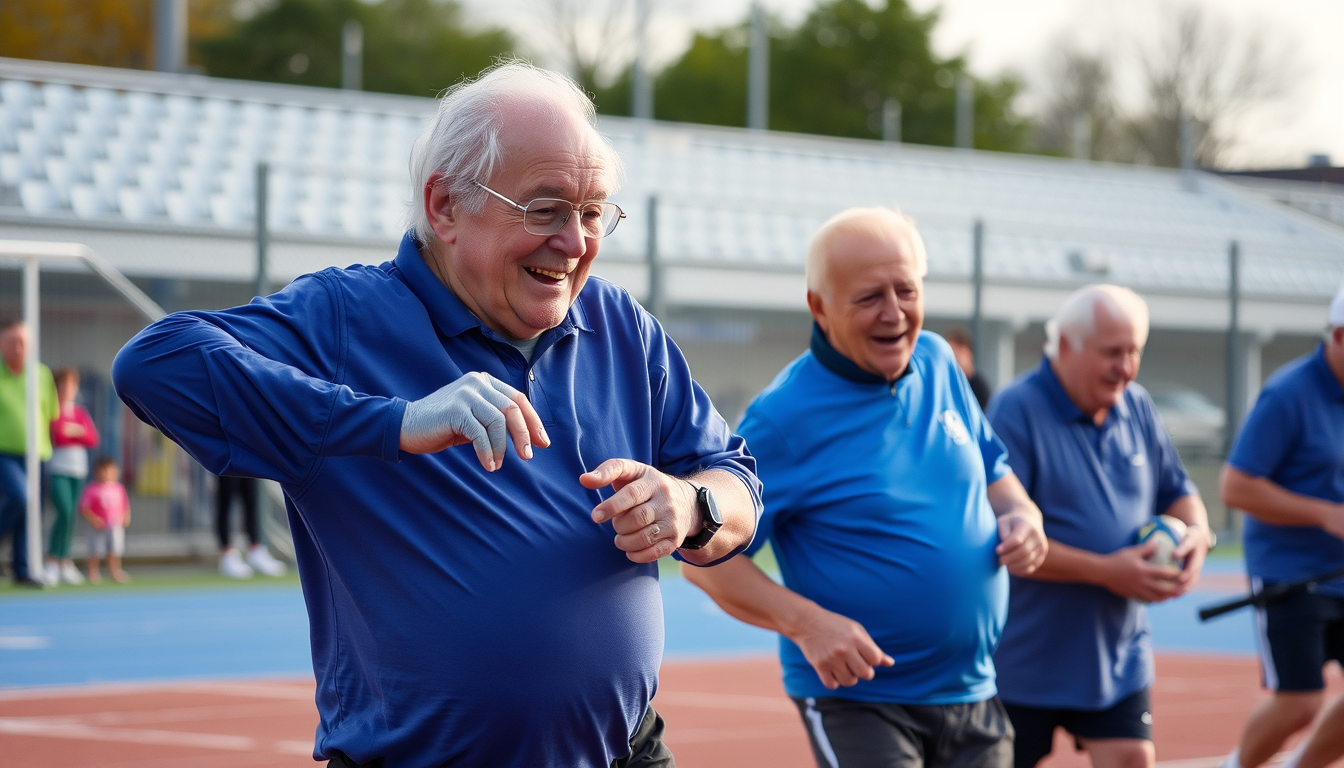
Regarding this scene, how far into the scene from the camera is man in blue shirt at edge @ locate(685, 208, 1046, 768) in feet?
13.1

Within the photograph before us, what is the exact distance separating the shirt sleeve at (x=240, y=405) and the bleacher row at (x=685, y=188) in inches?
327

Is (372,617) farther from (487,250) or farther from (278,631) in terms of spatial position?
(278,631)

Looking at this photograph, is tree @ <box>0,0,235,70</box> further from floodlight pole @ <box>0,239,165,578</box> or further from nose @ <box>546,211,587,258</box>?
nose @ <box>546,211,587,258</box>

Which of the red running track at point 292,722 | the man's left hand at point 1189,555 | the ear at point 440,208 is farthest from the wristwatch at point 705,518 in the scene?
the red running track at point 292,722

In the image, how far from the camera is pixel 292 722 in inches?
320

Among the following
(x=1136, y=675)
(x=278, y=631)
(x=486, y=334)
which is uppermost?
(x=486, y=334)


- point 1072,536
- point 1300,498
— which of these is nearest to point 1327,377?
point 1300,498

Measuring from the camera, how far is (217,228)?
14031 millimetres

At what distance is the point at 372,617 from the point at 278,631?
30.5 ft

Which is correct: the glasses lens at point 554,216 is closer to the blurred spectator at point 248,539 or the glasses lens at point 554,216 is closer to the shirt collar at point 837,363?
the shirt collar at point 837,363

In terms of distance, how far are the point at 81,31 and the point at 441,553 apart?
4250 cm

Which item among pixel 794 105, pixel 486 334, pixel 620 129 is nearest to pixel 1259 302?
pixel 620 129

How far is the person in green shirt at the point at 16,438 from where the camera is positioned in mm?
12938

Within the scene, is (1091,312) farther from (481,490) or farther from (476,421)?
(476,421)
